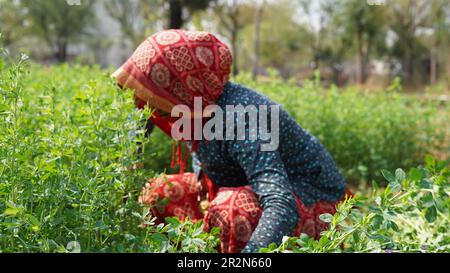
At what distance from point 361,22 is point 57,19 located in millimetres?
13916

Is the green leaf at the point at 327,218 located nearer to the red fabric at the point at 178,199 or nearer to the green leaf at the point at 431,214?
the green leaf at the point at 431,214

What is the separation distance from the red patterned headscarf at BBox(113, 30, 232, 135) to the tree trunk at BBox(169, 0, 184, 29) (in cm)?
1065

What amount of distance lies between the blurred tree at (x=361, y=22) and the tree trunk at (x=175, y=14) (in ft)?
34.7

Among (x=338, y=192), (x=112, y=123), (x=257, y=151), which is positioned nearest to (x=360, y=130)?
(x=338, y=192)

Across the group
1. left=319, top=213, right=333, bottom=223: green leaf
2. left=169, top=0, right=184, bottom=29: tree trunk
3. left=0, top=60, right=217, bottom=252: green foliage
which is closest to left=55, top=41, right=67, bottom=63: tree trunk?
left=169, top=0, right=184, bottom=29: tree trunk

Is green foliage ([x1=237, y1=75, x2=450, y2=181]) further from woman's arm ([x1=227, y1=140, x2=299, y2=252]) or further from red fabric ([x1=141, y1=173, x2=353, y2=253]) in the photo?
woman's arm ([x1=227, y1=140, x2=299, y2=252])

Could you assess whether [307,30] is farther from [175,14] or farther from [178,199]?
[178,199]

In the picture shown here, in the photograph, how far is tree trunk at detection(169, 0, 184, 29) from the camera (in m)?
12.2

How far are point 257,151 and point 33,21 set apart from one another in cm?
2636

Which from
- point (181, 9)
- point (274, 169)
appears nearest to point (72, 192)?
point (274, 169)

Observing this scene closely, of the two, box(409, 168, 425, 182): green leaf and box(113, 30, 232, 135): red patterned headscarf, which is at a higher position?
box(113, 30, 232, 135): red patterned headscarf
